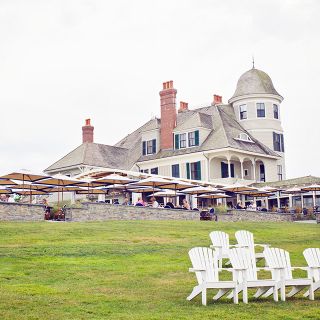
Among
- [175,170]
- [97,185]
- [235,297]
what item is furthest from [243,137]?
[235,297]

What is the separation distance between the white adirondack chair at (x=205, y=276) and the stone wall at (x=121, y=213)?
1541 centimetres

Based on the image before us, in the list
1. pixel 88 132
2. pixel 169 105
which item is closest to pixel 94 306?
pixel 169 105

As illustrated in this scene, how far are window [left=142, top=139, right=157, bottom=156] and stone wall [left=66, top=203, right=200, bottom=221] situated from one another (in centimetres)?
2101

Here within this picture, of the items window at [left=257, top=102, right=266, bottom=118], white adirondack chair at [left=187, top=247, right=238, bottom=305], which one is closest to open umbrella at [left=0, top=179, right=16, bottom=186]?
white adirondack chair at [left=187, top=247, right=238, bottom=305]

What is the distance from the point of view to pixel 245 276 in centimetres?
1152

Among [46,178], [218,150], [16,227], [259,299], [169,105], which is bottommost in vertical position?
[259,299]

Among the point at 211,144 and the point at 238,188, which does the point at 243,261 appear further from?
the point at 211,144

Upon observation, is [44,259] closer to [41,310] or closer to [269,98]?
[41,310]

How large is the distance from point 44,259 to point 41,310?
5.47 meters

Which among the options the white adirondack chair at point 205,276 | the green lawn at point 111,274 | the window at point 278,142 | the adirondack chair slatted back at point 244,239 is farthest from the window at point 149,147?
the white adirondack chair at point 205,276

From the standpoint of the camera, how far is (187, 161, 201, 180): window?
4797 centimetres

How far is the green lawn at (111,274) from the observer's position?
10383 mm

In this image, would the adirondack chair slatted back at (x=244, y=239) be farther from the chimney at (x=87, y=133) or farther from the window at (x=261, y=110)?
the chimney at (x=87, y=133)

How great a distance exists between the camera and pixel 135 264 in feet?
51.1
